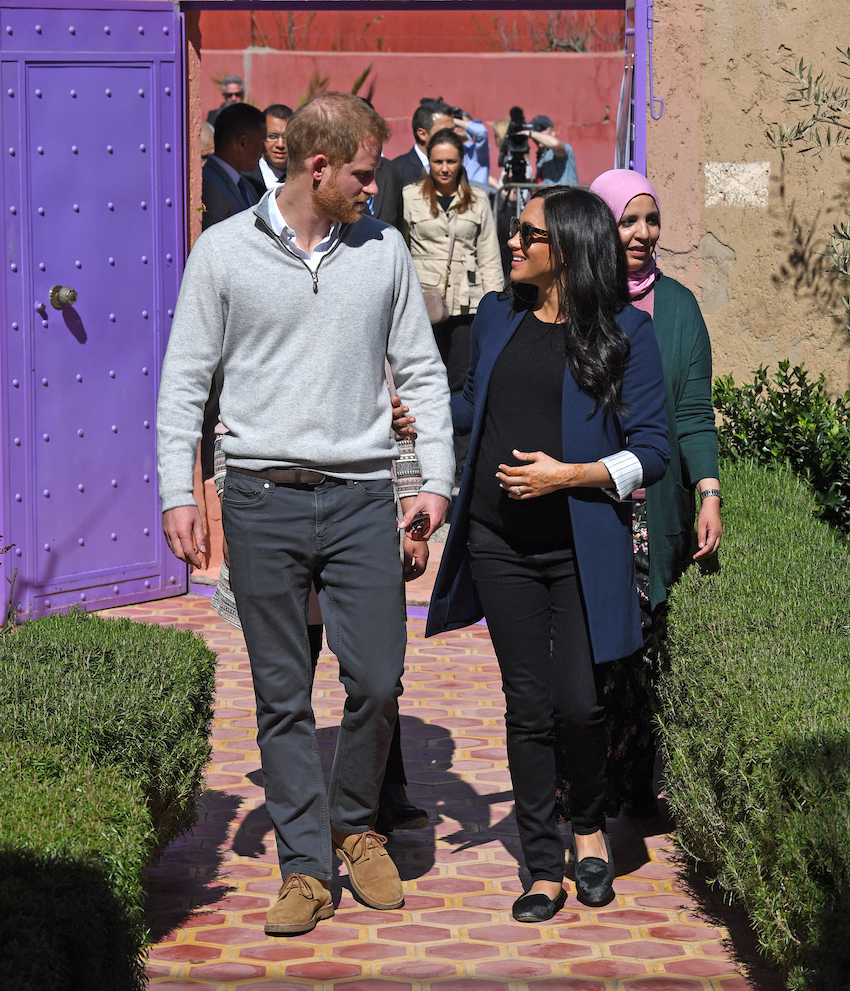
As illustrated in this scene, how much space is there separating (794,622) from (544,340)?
3.40 ft

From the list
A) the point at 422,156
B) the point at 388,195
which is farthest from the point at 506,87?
the point at 388,195

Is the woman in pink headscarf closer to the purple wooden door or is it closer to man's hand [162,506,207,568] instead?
man's hand [162,506,207,568]

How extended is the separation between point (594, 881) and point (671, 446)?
1.28m

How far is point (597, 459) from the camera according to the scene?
371cm

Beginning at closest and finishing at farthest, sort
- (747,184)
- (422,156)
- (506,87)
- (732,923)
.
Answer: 1. (732,923)
2. (747,184)
3. (422,156)
4. (506,87)

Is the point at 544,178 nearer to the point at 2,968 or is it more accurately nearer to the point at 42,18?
the point at 42,18

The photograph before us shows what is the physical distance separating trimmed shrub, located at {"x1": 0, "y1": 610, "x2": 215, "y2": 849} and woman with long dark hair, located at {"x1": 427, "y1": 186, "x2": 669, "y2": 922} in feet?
2.77

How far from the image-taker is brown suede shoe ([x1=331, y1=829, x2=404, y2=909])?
3.85 m

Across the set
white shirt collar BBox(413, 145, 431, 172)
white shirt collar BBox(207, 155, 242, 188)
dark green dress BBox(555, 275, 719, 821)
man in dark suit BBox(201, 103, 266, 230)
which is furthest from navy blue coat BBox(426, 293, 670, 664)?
white shirt collar BBox(413, 145, 431, 172)

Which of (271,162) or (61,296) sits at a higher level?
(271,162)

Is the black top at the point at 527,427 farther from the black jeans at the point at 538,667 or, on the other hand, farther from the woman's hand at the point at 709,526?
the woman's hand at the point at 709,526

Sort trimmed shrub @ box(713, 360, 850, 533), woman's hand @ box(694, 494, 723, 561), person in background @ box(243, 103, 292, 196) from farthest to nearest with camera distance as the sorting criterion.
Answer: person in background @ box(243, 103, 292, 196)
trimmed shrub @ box(713, 360, 850, 533)
woman's hand @ box(694, 494, 723, 561)

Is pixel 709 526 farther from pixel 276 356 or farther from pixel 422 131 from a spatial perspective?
pixel 422 131

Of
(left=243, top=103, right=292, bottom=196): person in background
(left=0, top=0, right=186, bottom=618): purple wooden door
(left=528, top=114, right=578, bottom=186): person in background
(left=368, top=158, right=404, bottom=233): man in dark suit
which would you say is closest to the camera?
(left=0, top=0, right=186, bottom=618): purple wooden door
